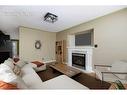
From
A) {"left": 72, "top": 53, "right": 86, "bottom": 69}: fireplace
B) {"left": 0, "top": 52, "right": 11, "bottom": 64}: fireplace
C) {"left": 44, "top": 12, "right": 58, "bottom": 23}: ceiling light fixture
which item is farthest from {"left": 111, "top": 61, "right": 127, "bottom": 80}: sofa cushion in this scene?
{"left": 0, "top": 52, "right": 11, "bottom": 64}: fireplace

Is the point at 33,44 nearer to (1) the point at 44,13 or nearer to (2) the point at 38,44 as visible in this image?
(2) the point at 38,44

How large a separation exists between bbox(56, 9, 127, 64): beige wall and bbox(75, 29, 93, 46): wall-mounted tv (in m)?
0.15

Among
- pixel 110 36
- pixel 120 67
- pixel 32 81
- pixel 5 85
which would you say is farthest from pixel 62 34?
pixel 5 85

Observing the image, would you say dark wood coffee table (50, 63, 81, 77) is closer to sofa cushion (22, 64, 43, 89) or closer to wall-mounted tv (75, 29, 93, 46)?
sofa cushion (22, 64, 43, 89)

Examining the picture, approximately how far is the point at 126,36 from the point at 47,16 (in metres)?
1.76

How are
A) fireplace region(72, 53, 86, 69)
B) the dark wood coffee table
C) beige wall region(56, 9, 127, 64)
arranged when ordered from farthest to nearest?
fireplace region(72, 53, 86, 69), the dark wood coffee table, beige wall region(56, 9, 127, 64)

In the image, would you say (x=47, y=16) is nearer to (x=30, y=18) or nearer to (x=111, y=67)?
(x=30, y=18)

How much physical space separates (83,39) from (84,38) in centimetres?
12

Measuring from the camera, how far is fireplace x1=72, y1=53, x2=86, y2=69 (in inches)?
144

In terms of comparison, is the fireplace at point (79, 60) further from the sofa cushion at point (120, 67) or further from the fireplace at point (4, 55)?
the fireplace at point (4, 55)

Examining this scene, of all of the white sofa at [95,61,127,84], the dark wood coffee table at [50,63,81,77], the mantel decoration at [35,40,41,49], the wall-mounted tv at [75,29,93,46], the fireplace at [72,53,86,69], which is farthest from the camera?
the fireplace at [72,53,86,69]

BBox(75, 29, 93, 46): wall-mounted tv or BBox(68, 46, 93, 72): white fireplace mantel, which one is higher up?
BBox(75, 29, 93, 46): wall-mounted tv

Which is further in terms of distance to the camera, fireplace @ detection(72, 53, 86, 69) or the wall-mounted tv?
fireplace @ detection(72, 53, 86, 69)

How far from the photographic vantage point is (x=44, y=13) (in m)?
2.43
